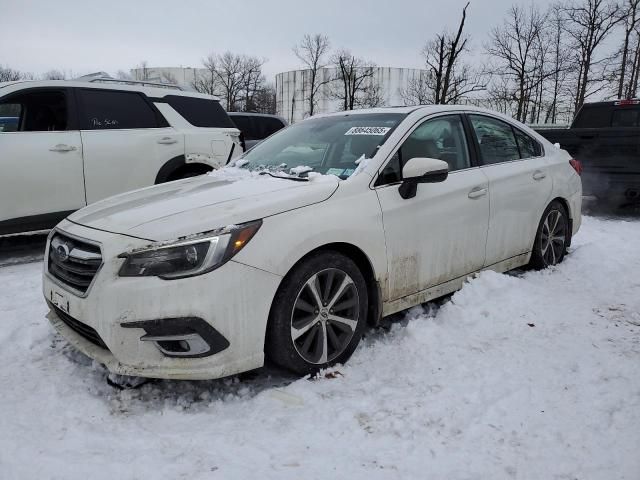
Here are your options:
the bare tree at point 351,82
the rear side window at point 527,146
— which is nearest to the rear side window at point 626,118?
the rear side window at point 527,146

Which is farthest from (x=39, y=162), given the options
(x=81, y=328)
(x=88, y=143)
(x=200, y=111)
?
(x=81, y=328)

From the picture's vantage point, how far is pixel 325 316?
113 inches

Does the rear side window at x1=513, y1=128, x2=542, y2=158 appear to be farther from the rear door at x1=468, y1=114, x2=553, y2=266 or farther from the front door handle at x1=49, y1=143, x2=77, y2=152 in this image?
the front door handle at x1=49, y1=143, x2=77, y2=152

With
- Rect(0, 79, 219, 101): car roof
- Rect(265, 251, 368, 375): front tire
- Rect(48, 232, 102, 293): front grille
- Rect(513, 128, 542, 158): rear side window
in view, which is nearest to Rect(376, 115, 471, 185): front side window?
Rect(265, 251, 368, 375): front tire

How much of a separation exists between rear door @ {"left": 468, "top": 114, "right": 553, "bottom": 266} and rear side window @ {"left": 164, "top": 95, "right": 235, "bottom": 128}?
385 cm

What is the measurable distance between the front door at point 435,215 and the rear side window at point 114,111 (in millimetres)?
3902

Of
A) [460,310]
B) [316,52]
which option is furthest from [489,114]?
[316,52]

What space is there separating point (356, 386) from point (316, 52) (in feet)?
166

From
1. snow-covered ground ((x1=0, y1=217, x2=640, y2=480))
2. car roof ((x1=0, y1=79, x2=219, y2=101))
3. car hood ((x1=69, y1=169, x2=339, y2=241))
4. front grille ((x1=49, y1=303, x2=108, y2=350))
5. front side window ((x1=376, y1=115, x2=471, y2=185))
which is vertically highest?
car roof ((x1=0, y1=79, x2=219, y2=101))

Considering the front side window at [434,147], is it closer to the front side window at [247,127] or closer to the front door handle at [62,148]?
the front door handle at [62,148]

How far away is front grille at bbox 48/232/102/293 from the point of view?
256cm

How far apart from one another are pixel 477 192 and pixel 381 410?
77.6 inches

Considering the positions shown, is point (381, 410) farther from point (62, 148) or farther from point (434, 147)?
point (62, 148)

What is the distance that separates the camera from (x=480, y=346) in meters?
3.20
